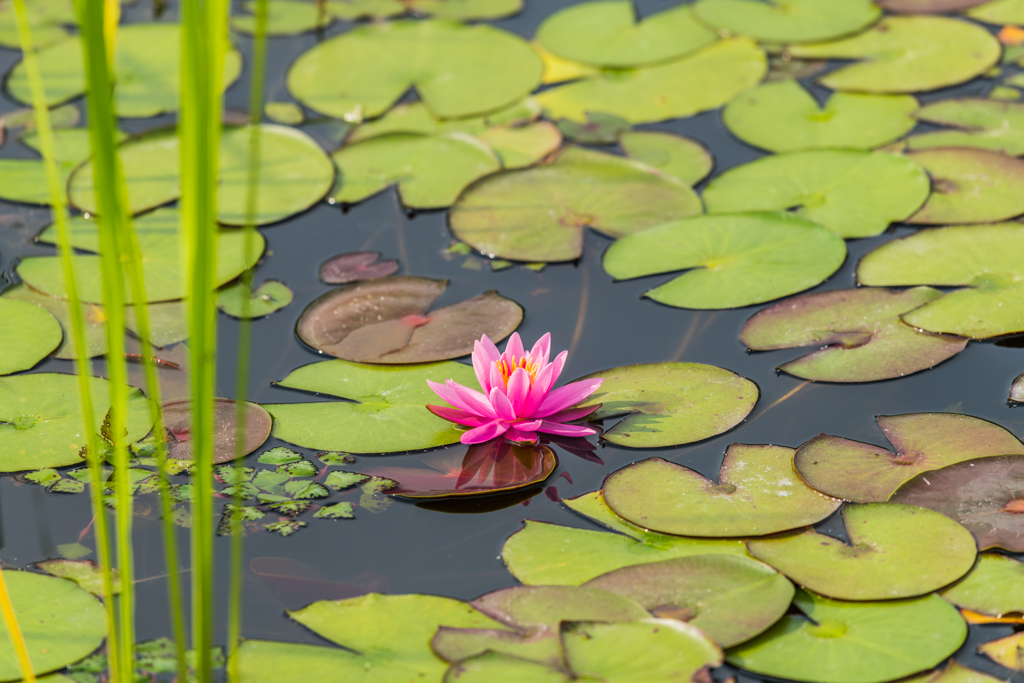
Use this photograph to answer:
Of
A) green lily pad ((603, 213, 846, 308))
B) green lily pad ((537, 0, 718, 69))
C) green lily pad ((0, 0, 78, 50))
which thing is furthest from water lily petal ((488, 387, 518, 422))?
green lily pad ((0, 0, 78, 50))

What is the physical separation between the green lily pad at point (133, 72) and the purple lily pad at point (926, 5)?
3184 millimetres

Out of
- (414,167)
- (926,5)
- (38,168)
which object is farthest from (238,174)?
(926,5)

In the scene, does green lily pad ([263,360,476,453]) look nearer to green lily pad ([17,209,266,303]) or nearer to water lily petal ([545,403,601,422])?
water lily petal ([545,403,601,422])

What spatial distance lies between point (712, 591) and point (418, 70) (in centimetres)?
295

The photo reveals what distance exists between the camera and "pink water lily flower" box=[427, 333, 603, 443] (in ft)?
7.18

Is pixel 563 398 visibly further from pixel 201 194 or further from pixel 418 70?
pixel 418 70

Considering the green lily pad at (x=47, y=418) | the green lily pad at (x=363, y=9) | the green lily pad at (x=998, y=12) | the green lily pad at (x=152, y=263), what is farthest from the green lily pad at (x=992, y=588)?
the green lily pad at (x=363, y=9)

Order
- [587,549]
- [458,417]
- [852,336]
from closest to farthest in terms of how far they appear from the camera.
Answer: [587,549] < [458,417] < [852,336]

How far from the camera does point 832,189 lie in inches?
123

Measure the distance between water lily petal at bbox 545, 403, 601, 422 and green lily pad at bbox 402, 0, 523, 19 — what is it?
2.77 meters

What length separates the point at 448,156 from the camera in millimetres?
3451

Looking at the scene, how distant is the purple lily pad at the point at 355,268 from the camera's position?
2908 mm

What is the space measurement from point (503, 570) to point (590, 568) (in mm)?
204

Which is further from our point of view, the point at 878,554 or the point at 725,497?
the point at 725,497
